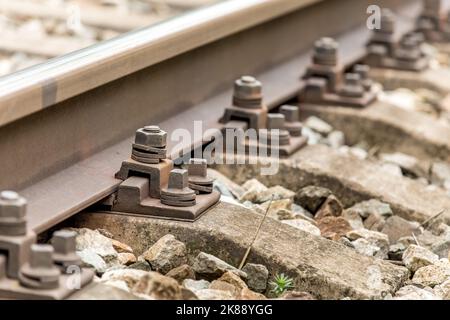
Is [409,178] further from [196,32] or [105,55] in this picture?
[105,55]

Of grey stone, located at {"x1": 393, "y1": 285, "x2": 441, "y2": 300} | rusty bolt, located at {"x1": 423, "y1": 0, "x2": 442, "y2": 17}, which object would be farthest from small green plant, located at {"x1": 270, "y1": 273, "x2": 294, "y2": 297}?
rusty bolt, located at {"x1": 423, "y1": 0, "x2": 442, "y2": 17}

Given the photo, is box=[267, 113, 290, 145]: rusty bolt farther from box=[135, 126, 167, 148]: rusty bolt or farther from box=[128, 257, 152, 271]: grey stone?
box=[128, 257, 152, 271]: grey stone

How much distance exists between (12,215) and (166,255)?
0.59m

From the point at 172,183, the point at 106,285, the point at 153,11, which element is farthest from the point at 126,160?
the point at 153,11

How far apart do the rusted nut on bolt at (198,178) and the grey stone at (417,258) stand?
2.30 feet

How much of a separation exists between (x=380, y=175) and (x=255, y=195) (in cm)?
67

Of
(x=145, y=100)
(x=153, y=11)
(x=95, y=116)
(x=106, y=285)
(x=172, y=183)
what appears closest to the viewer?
(x=106, y=285)

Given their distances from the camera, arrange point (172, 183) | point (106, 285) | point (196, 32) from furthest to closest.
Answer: point (196, 32) < point (172, 183) < point (106, 285)

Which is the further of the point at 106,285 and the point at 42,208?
the point at 42,208

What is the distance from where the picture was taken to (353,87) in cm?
618

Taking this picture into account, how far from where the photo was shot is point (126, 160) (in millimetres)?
4297

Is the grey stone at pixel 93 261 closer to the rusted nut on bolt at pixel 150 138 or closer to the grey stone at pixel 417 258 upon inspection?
the rusted nut on bolt at pixel 150 138

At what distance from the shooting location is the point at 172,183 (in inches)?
165

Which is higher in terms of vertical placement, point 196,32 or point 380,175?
point 196,32
